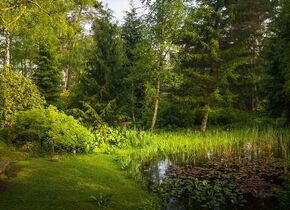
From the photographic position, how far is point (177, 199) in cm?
699

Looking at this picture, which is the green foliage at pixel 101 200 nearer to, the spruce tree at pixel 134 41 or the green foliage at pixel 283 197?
the green foliage at pixel 283 197

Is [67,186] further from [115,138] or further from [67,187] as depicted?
[115,138]

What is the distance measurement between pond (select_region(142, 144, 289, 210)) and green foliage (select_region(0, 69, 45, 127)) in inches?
206

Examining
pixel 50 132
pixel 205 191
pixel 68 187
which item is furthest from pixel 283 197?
pixel 50 132


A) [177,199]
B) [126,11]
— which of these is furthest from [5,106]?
[126,11]

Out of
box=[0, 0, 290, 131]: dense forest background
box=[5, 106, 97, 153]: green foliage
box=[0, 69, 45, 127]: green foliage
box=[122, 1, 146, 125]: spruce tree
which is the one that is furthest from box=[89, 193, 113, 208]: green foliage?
box=[122, 1, 146, 125]: spruce tree

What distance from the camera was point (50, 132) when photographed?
33.6 feet

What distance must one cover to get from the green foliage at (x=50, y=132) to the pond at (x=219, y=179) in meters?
2.47

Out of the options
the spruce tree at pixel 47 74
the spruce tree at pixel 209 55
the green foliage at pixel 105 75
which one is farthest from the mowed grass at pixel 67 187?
the spruce tree at pixel 47 74

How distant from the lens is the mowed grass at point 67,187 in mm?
5946

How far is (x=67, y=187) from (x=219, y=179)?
395 centimetres

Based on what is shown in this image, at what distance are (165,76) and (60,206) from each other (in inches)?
433

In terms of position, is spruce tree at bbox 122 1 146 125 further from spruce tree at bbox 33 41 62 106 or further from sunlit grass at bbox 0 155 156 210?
sunlit grass at bbox 0 155 156 210

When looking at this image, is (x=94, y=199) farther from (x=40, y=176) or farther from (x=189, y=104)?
(x=189, y=104)
